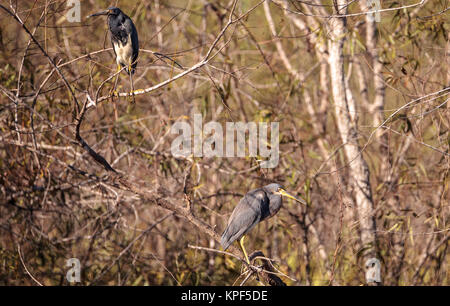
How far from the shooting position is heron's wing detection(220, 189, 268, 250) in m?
2.89

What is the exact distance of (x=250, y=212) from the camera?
117 inches

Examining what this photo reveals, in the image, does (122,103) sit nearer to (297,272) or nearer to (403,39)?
(297,272)

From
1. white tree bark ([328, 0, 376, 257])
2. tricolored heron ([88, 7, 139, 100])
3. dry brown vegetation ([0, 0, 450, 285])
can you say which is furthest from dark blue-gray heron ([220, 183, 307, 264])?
white tree bark ([328, 0, 376, 257])

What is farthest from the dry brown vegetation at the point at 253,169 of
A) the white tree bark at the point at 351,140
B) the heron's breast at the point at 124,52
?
the heron's breast at the point at 124,52

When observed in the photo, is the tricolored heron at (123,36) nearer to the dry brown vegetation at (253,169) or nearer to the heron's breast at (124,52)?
the heron's breast at (124,52)

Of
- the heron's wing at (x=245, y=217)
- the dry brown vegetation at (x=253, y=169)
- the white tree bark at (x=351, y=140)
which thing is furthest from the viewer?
the white tree bark at (x=351, y=140)

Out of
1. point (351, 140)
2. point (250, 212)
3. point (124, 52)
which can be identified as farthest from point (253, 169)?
point (124, 52)

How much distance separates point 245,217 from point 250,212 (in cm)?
5

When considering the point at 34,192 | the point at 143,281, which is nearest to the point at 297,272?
the point at 143,281

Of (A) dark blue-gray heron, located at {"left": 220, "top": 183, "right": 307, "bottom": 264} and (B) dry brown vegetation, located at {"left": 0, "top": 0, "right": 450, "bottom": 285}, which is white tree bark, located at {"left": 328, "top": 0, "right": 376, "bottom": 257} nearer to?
(B) dry brown vegetation, located at {"left": 0, "top": 0, "right": 450, "bottom": 285}

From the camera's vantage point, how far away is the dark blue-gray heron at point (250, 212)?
2895mm

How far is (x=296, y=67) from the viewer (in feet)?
18.7

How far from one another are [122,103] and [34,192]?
4.05 feet
